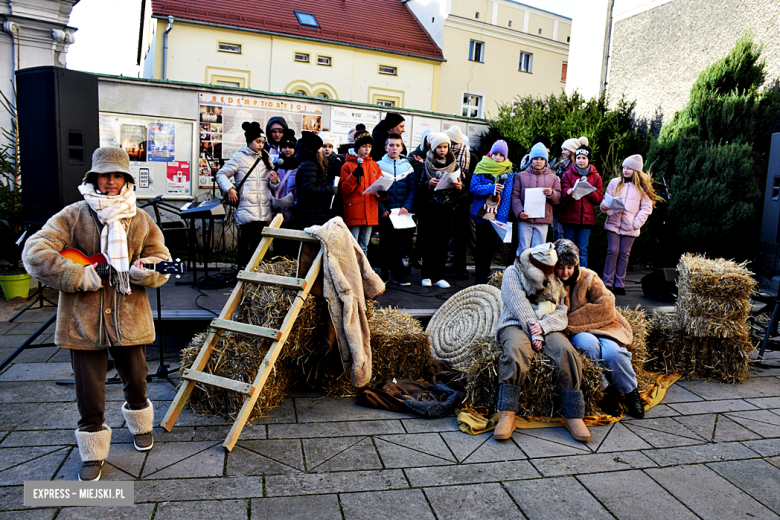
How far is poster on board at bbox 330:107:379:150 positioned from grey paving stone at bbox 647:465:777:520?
8785 millimetres

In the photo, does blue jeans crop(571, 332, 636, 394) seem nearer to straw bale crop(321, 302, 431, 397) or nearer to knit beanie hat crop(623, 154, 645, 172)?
straw bale crop(321, 302, 431, 397)

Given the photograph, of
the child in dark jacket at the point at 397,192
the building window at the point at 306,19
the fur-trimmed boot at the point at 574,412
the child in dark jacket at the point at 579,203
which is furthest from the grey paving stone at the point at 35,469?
the building window at the point at 306,19

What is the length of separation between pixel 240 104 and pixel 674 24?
9144 mm

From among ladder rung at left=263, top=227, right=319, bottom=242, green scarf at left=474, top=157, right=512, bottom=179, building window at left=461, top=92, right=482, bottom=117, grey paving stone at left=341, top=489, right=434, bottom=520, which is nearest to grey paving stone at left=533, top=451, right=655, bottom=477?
grey paving stone at left=341, top=489, right=434, bottom=520

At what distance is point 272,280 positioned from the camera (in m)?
4.06

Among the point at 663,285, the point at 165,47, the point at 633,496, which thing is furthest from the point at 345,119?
the point at 165,47

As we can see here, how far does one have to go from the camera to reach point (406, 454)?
3.59 m

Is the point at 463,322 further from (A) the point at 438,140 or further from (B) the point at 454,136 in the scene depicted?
→ (B) the point at 454,136

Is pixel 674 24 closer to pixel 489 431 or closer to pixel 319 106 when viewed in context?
pixel 319 106

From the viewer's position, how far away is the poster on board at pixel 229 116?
10.1m

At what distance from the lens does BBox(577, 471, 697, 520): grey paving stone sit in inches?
118

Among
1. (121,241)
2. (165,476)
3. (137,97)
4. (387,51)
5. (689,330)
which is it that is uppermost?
(387,51)

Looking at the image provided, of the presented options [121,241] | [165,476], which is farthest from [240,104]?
[165,476]

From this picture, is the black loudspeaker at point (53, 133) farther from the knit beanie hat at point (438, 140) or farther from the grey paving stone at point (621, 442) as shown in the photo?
the grey paving stone at point (621, 442)
